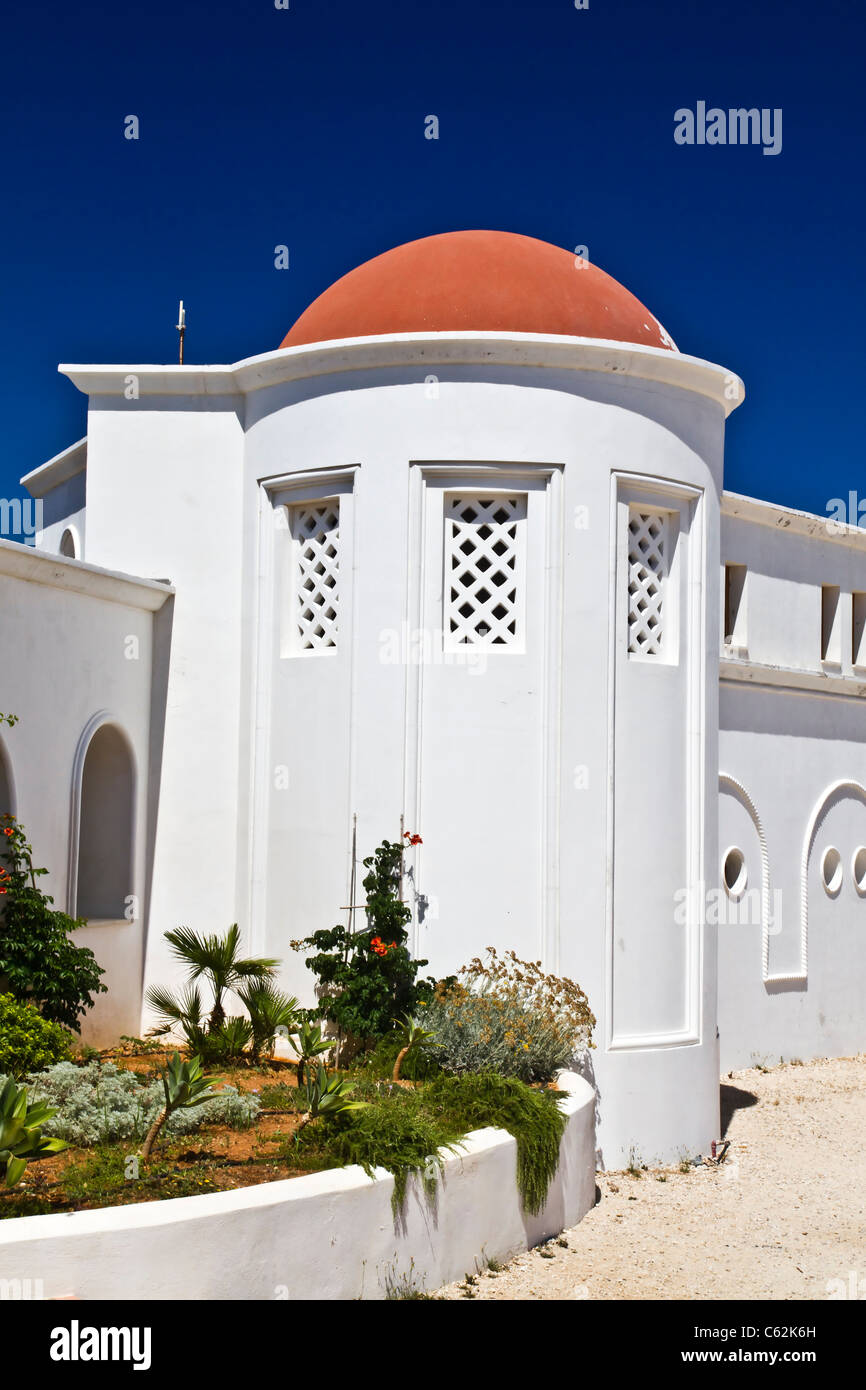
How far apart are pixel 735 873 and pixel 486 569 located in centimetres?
→ 577

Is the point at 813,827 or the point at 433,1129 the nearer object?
the point at 433,1129

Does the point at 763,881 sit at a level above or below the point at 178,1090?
above

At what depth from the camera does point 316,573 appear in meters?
11.3

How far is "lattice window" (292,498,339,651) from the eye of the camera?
11.1m

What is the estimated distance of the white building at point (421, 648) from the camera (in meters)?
10.6

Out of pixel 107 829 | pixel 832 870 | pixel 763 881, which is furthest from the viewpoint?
pixel 832 870

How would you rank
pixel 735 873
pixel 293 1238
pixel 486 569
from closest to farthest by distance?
pixel 293 1238 < pixel 486 569 < pixel 735 873

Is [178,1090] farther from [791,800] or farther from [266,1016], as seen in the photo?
[791,800]

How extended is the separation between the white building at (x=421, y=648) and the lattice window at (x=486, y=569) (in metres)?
0.03

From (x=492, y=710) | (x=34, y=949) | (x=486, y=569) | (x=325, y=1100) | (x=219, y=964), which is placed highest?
(x=486, y=569)

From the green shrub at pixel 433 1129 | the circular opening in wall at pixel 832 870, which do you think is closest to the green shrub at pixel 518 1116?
the green shrub at pixel 433 1129

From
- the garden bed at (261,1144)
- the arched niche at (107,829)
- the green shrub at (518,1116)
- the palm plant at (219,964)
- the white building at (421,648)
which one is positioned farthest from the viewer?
the arched niche at (107,829)

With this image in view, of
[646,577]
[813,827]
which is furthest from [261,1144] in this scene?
[813,827]

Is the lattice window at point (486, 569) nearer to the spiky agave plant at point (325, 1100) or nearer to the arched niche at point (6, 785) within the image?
the arched niche at point (6, 785)
